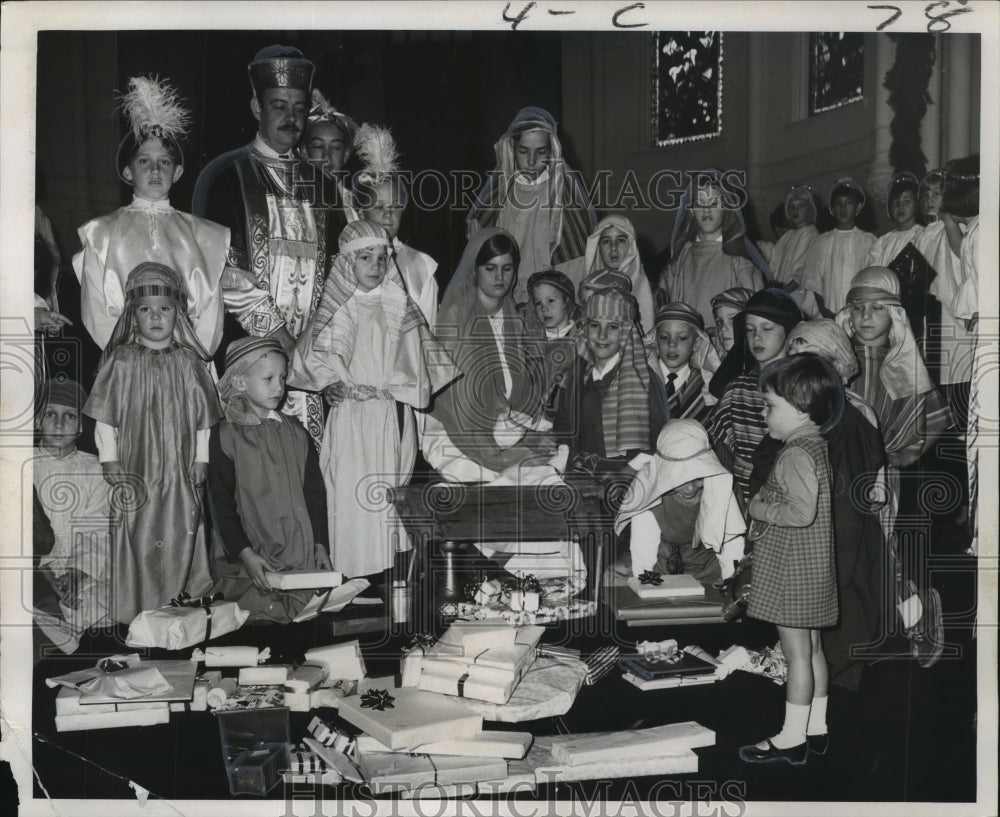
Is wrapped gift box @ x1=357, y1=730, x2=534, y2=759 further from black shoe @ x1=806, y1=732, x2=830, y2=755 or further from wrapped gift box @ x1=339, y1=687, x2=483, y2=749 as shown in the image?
black shoe @ x1=806, y1=732, x2=830, y2=755

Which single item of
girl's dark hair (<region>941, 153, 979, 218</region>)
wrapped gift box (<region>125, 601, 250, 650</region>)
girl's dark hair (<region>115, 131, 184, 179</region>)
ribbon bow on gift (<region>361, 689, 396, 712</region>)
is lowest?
ribbon bow on gift (<region>361, 689, 396, 712</region>)

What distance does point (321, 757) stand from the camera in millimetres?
3904

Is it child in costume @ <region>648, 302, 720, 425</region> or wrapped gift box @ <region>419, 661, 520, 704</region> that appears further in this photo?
child in costume @ <region>648, 302, 720, 425</region>

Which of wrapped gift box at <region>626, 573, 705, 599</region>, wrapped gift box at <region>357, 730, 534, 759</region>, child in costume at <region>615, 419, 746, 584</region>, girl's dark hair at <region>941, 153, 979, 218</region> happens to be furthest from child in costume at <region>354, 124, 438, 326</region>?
girl's dark hair at <region>941, 153, 979, 218</region>

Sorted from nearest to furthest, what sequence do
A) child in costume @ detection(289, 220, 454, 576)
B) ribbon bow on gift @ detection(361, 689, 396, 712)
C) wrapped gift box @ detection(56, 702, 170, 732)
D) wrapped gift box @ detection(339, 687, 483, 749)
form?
wrapped gift box @ detection(339, 687, 483, 749), ribbon bow on gift @ detection(361, 689, 396, 712), wrapped gift box @ detection(56, 702, 170, 732), child in costume @ detection(289, 220, 454, 576)

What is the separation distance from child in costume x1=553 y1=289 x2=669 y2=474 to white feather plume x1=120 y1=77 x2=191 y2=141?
5.37ft

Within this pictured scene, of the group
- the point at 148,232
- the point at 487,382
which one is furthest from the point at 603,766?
the point at 148,232

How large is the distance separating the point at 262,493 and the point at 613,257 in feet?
5.15

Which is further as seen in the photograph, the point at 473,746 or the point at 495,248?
the point at 495,248

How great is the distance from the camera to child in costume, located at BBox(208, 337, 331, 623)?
406 cm

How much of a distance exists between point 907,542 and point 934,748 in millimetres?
776

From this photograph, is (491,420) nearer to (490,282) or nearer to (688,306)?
(490,282)

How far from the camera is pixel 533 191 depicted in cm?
406

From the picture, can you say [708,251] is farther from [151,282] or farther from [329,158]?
[151,282]
